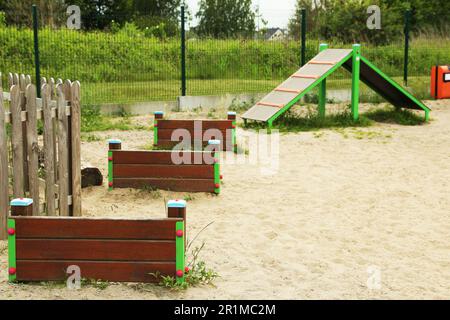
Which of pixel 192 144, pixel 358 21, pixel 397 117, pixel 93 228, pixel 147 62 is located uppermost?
pixel 358 21

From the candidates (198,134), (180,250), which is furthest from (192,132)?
(180,250)

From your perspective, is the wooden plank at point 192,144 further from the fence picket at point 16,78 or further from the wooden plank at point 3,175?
the wooden plank at point 3,175

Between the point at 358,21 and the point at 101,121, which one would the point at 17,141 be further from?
the point at 358,21

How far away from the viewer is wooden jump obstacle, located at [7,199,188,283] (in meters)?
4.80

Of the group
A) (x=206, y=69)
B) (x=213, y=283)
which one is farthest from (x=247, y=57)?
(x=213, y=283)

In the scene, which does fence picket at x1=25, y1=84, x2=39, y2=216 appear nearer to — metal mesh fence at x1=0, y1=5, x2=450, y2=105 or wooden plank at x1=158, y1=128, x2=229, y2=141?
wooden plank at x1=158, y1=128, x2=229, y2=141

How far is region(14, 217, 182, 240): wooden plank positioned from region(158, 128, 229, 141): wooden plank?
5192 millimetres

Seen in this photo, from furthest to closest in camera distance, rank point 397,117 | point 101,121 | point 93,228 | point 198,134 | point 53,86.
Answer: point 397,117
point 101,121
point 198,134
point 53,86
point 93,228

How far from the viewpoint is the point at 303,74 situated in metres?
12.7

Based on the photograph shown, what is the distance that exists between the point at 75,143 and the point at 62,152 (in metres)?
0.19

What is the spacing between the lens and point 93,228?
4.80 metres

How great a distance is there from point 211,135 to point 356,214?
3422 mm

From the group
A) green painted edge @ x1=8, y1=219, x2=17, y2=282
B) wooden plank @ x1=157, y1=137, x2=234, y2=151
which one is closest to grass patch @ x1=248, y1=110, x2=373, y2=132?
wooden plank @ x1=157, y1=137, x2=234, y2=151

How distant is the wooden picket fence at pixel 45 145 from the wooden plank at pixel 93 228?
1084 millimetres
